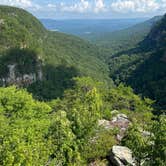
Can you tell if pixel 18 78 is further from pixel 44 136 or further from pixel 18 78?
pixel 44 136

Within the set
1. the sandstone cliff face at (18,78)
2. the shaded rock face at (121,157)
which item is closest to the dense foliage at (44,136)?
the shaded rock face at (121,157)

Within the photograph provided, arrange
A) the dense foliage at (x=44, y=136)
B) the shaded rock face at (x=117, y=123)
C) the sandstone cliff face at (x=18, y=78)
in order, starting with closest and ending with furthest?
the dense foliage at (x=44, y=136), the shaded rock face at (x=117, y=123), the sandstone cliff face at (x=18, y=78)

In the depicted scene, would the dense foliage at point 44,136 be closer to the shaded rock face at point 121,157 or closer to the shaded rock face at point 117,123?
the shaded rock face at point 121,157

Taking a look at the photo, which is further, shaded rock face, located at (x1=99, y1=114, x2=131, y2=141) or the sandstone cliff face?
the sandstone cliff face

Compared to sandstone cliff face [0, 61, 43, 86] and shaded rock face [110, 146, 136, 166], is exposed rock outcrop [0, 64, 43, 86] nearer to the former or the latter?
sandstone cliff face [0, 61, 43, 86]

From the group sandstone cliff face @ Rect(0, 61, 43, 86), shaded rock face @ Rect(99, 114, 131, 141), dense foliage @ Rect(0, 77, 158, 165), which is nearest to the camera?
dense foliage @ Rect(0, 77, 158, 165)

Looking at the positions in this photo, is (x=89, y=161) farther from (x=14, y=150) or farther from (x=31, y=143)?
(x=14, y=150)

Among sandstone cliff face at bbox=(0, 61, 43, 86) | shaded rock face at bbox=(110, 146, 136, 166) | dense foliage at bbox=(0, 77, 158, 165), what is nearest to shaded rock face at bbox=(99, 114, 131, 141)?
dense foliage at bbox=(0, 77, 158, 165)

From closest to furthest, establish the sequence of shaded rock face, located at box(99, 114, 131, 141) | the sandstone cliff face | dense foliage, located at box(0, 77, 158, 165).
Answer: dense foliage, located at box(0, 77, 158, 165) → shaded rock face, located at box(99, 114, 131, 141) → the sandstone cliff face

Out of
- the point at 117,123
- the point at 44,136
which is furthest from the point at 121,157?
the point at 117,123
